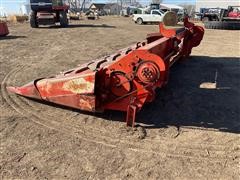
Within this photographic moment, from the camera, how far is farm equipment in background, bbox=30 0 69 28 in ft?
65.1

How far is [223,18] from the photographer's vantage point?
27.2 m

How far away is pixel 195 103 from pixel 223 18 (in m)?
23.6

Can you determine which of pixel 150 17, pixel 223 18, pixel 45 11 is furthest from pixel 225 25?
pixel 45 11

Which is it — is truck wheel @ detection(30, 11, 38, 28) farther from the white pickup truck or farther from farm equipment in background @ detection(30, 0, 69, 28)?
the white pickup truck

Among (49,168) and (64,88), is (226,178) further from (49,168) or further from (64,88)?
(64,88)

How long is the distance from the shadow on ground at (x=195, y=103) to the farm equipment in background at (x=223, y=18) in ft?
53.0

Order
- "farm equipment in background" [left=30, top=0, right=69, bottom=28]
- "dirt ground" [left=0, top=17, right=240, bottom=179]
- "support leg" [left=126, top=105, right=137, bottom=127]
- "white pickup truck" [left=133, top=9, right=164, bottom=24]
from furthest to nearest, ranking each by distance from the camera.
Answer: "white pickup truck" [left=133, top=9, right=164, bottom=24] → "farm equipment in background" [left=30, top=0, right=69, bottom=28] → "support leg" [left=126, top=105, right=137, bottom=127] → "dirt ground" [left=0, top=17, right=240, bottom=179]

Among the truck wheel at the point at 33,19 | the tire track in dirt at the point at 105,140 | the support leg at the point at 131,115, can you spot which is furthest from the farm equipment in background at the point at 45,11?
the support leg at the point at 131,115

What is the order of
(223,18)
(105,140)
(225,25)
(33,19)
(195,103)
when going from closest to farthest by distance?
(105,140)
(195,103)
(33,19)
(225,25)
(223,18)

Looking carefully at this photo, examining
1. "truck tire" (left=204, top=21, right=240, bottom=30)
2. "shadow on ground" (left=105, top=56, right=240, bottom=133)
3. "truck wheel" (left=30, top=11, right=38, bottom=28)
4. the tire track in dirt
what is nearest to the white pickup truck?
"truck tire" (left=204, top=21, right=240, bottom=30)

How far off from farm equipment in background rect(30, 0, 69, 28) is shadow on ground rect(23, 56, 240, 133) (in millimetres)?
13861

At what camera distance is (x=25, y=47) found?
462 inches

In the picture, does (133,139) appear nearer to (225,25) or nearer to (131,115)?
(131,115)

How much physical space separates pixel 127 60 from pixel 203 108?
67.4 inches
